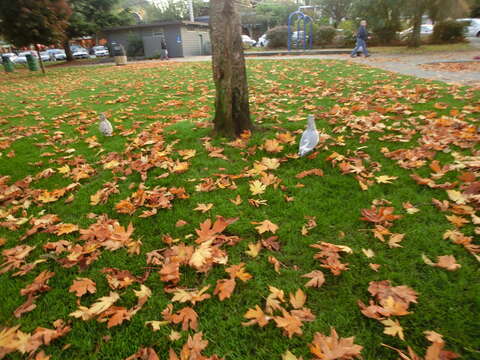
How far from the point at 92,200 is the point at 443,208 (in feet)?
11.1

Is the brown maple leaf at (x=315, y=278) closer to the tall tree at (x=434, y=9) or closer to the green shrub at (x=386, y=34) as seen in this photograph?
the tall tree at (x=434, y=9)

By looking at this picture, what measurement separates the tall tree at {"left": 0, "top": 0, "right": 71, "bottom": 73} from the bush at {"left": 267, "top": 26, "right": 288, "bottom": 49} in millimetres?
15325

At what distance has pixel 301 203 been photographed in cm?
268

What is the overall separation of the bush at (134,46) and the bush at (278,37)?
1409 cm

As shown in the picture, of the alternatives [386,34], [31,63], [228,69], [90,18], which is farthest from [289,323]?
[90,18]

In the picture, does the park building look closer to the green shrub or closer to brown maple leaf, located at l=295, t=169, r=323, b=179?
the green shrub

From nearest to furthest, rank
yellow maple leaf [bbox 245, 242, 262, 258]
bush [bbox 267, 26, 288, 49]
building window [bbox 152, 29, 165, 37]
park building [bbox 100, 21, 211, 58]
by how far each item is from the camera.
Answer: yellow maple leaf [bbox 245, 242, 262, 258] → bush [bbox 267, 26, 288, 49] → park building [bbox 100, 21, 211, 58] → building window [bbox 152, 29, 165, 37]

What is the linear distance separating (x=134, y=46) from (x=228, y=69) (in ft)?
101

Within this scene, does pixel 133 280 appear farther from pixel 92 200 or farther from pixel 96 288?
pixel 92 200

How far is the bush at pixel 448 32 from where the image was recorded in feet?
61.5

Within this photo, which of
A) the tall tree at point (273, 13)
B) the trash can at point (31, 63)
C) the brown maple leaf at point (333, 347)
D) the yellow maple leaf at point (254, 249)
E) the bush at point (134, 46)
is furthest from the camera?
the tall tree at point (273, 13)

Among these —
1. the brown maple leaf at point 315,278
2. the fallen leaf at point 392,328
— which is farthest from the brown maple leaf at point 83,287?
the fallen leaf at point 392,328

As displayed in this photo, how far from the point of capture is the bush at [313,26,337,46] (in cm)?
2186

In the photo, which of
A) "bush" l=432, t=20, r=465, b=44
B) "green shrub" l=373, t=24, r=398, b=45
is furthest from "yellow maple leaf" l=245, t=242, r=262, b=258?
"bush" l=432, t=20, r=465, b=44
